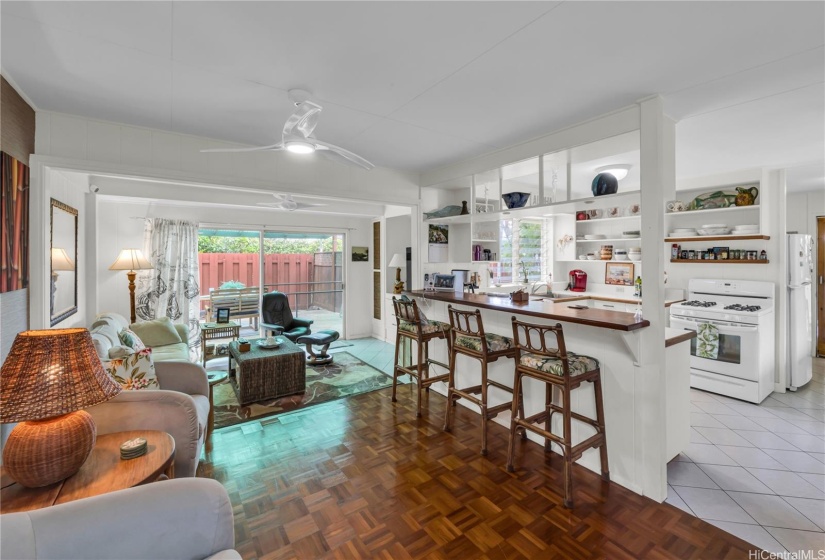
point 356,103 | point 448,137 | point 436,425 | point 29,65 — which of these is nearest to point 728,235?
point 448,137

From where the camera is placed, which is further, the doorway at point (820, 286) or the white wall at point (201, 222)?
the doorway at point (820, 286)

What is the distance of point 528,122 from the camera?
8.96 feet

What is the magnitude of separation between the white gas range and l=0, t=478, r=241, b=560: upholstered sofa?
470cm

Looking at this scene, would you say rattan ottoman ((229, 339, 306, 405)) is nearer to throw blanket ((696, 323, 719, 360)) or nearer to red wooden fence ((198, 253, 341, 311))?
red wooden fence ((198, 253, 341, 311))

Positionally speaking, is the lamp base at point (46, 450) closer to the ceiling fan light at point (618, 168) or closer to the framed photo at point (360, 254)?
the ceiling fan light at point (618, 168)

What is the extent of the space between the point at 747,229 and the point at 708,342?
133cm

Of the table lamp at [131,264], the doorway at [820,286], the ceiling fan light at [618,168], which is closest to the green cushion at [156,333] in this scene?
the table lamp at [131,264]

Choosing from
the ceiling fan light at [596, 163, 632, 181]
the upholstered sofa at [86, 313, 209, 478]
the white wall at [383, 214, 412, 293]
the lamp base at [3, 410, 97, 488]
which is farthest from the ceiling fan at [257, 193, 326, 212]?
the ceiling fan light at [596, 163, 632, 181]

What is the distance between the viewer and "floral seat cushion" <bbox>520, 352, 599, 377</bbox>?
7.71ft

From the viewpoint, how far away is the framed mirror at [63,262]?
9.09 ft

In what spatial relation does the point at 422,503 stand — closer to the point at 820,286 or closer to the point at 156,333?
the point at 156,333

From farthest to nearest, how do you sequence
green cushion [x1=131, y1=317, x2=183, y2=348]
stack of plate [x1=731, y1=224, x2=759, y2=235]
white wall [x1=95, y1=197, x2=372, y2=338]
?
white wall [x1=95, y1=197, x2=372, y2=338]
green cushion [x1=131, y1=317, x2=183, y2=348]
stack of plate [x1=731, y1=224, x2=759, y2=235]

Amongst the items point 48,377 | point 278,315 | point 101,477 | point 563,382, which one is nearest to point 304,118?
point 48,377

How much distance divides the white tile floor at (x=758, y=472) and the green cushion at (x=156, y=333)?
16.1 ft
